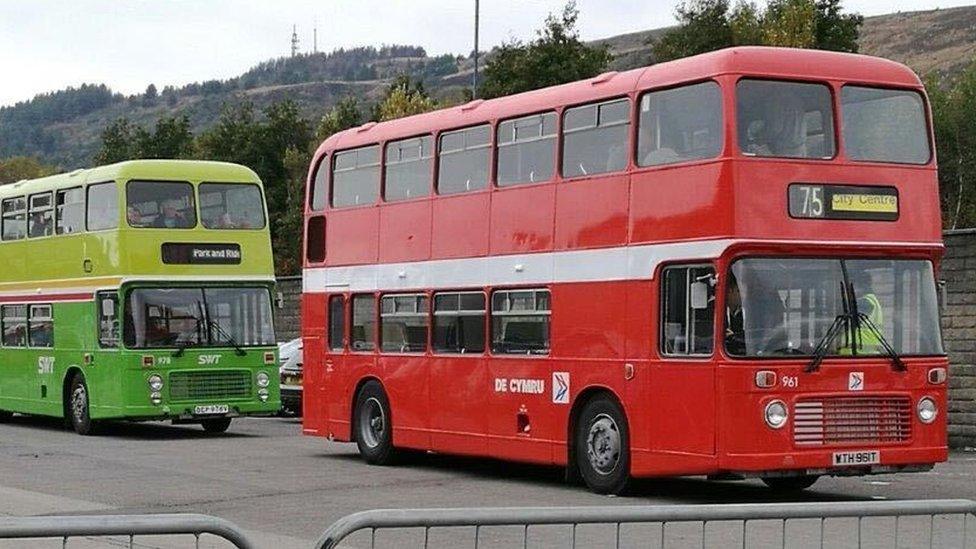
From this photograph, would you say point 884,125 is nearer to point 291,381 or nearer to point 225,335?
point 225,335

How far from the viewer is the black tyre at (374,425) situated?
21.9 metres

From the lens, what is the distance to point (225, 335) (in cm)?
2822

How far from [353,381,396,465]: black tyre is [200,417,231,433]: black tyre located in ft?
23.8

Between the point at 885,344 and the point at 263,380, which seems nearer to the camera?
the point at 885,344

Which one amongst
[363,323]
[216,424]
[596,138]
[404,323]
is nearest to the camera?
[596,138]

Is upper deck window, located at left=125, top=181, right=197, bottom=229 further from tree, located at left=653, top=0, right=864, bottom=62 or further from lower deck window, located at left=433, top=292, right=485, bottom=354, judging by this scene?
tree, located at left=653, top=0, right=864, bottom=62

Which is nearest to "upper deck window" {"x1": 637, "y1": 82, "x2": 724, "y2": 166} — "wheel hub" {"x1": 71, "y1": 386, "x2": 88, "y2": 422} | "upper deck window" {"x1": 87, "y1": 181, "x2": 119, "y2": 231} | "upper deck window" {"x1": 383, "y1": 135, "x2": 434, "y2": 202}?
"upper deck window" {"x1": 383, "y1": 135, "x2": 434, "y2": 202}

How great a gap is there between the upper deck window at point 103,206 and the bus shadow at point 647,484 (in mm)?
6349

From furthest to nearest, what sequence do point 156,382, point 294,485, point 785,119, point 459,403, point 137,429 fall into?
point 137,429, point 156,382, point 459,403, point 294,485, point 785,119

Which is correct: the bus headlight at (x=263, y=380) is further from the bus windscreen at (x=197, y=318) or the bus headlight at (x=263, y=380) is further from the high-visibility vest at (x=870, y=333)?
the high-visibility vest at (x=870, y=333)

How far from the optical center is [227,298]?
2828cm

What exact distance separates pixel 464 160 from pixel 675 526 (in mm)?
13480

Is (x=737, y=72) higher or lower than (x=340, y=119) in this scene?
lower

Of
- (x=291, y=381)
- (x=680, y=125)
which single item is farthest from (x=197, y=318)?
(x=680, y=125)
